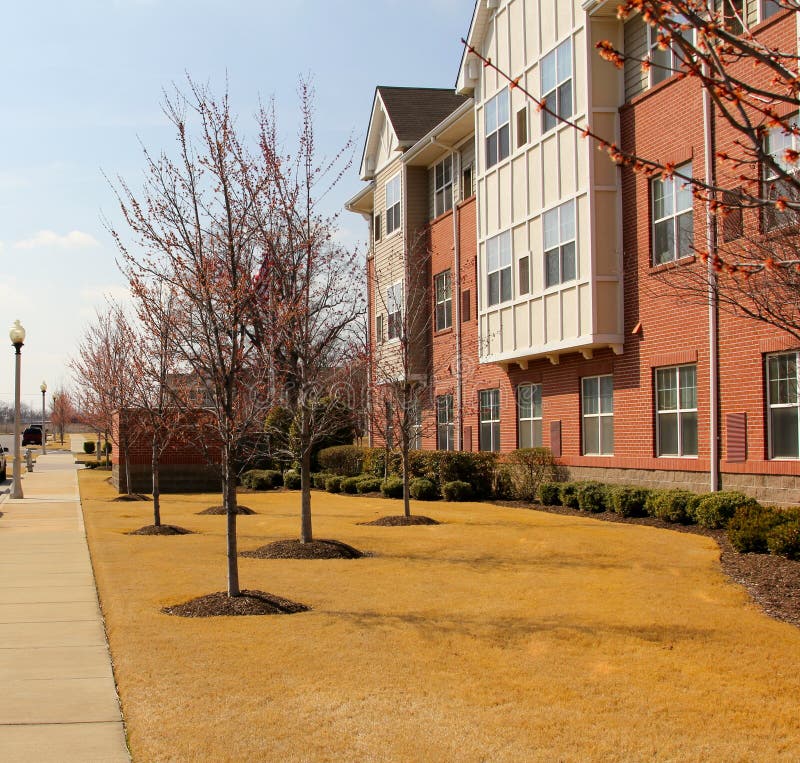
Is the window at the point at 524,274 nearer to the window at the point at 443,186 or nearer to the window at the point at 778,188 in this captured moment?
the window at the point at 443,186

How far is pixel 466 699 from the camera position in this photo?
651cm

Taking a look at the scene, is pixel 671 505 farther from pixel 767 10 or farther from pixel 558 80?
pixel 558 80

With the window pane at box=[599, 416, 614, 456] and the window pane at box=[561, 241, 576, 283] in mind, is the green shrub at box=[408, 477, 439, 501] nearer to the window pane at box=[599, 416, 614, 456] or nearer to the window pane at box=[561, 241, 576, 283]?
the window pane at box=[599, 416, 614, 456]

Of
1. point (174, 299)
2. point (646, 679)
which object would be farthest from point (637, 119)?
point (646, 679)

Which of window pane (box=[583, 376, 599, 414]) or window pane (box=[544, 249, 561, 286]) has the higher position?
window pane (box=[544, 249, 561, 286])

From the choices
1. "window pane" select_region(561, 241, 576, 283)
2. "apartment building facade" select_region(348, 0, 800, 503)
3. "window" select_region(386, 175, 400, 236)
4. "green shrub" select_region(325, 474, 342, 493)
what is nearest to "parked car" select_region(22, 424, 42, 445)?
"window" select_region(386, 175, 400, 236)

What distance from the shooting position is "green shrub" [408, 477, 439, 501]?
24453 millimetres

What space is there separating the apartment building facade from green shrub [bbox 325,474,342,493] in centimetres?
408

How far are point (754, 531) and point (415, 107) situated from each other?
23.7 m

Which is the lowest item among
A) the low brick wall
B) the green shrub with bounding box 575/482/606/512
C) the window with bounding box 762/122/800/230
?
the green shrub with bounding box 575/482/606/512

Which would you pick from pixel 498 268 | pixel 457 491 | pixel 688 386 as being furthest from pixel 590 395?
pixel 498 268

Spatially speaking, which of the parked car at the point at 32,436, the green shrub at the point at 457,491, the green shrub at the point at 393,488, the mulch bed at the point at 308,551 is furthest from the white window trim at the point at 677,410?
the parked car at the point at 32,436

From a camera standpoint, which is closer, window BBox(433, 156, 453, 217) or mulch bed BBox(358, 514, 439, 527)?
mulch bed BBox(358, 514, 439, 527)

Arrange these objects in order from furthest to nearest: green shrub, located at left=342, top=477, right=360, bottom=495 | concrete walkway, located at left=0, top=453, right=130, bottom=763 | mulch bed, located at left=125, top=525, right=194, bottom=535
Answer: green shrub, located at left=342, top=477, right=360, bottom=495 < mulch bed, located at left=125, top=525, right=194, bottom=535 < concrete walkway, located at left=0, top=453, right=130, bottom=763
